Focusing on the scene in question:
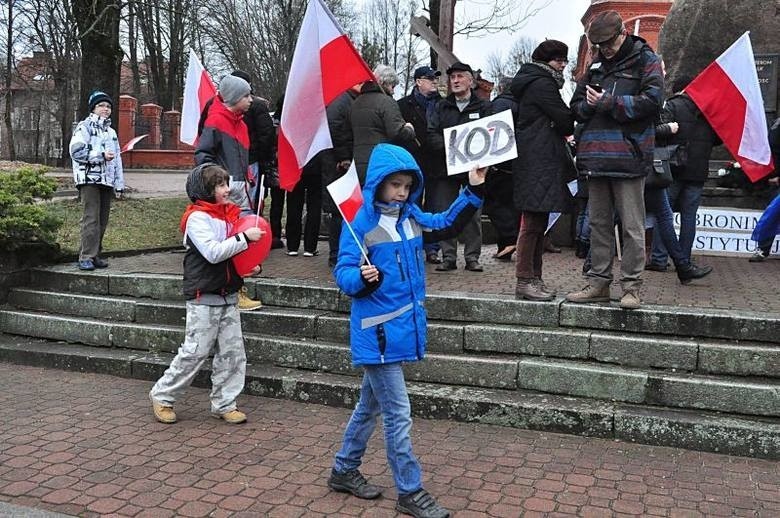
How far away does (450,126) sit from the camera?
320 inches

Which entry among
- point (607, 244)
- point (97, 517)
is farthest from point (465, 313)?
point (97, 517)

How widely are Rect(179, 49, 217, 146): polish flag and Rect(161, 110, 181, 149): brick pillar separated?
101 ft

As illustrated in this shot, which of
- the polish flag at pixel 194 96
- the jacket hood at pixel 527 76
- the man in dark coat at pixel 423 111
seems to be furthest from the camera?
the polish flag at pixel 194 96

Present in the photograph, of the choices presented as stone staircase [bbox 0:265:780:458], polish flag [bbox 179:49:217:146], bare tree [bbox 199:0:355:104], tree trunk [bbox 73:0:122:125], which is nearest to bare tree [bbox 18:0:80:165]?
bare tree [bbox 199:0:355:104]

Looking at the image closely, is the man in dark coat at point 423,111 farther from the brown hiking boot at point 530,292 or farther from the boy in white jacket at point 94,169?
the boy in white jacket at point 94,169

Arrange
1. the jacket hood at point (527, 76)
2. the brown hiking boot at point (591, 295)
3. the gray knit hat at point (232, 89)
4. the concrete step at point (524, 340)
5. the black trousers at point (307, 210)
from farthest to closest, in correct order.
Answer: the black trousers at point (307, 210) → the gray knit hat at point (232, 89) → the jacket hood at point (527, 76) → the brown hiking boot at point (591, 295) → the concrete step at point (524, 340)

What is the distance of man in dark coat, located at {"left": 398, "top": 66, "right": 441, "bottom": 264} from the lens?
830 cm

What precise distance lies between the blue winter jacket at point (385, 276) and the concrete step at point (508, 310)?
2.14 m

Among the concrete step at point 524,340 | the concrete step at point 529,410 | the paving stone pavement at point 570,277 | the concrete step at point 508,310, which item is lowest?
the concrete step at point 529,410

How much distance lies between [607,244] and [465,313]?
4.01 ft

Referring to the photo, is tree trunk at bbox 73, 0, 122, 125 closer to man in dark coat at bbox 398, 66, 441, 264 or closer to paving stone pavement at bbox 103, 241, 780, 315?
paving stone pavement at bbox 103, 241, 780, 315

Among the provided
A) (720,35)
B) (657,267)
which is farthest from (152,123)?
(657,267)

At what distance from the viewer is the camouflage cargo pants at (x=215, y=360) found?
5.64 m

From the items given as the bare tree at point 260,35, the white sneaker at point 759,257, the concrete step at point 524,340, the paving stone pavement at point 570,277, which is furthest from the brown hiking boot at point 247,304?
the bare tree at point 260,35
